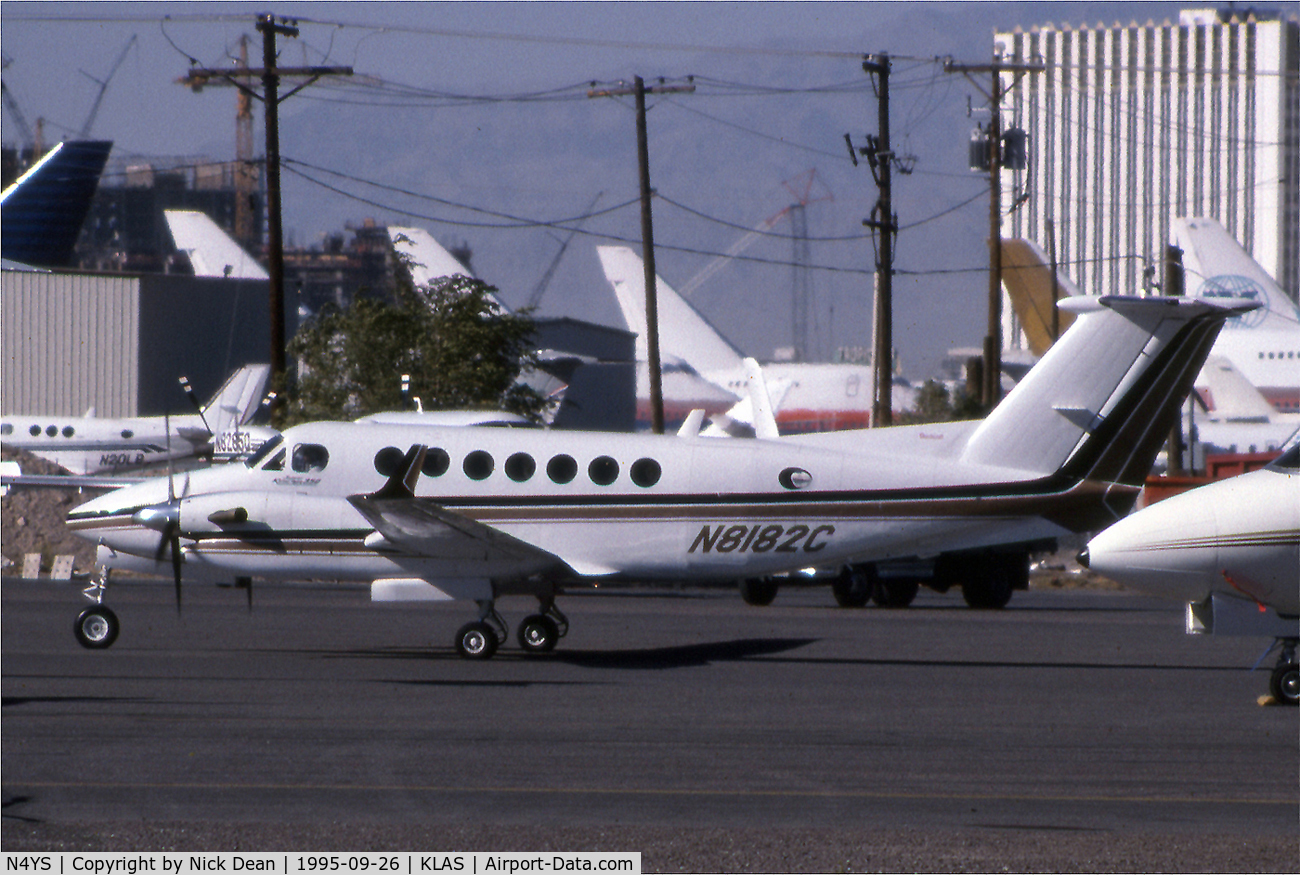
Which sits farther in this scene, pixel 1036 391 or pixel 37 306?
pixel 37 306

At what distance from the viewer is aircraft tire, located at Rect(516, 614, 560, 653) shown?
1702 cm

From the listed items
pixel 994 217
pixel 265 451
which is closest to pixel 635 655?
pixel 265 451

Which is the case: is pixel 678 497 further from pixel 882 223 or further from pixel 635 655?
pixel 882 223

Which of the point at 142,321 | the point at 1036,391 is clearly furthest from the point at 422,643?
the point at 142,321

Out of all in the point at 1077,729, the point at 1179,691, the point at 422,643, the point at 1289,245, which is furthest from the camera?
the point at 1289,245

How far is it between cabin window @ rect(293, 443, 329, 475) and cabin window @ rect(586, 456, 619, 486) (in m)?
3.13

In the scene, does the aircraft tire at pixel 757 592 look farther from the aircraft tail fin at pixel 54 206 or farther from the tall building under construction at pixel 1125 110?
the aircraft tail fin at pixel 54 206

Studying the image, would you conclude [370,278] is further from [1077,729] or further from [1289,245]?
[1077,729]

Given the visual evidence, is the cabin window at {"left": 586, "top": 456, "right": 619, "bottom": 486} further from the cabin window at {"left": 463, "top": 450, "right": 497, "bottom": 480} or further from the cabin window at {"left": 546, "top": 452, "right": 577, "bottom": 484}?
the cabin window at {"left": 463, "top": 450, "right": 497, "bottom": 480}

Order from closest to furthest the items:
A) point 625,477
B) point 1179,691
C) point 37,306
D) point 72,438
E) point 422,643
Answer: point 1179,691, point 625,477, point 422,643, point 72,438, point 37,306

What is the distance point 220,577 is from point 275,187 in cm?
1820

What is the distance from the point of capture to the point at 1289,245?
137500 mm

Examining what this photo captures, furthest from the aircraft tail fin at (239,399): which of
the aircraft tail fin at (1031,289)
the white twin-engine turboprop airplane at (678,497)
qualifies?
the white twin-engine turboprop airplane at (678,497)

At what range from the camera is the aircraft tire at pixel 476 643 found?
16.5 metres
